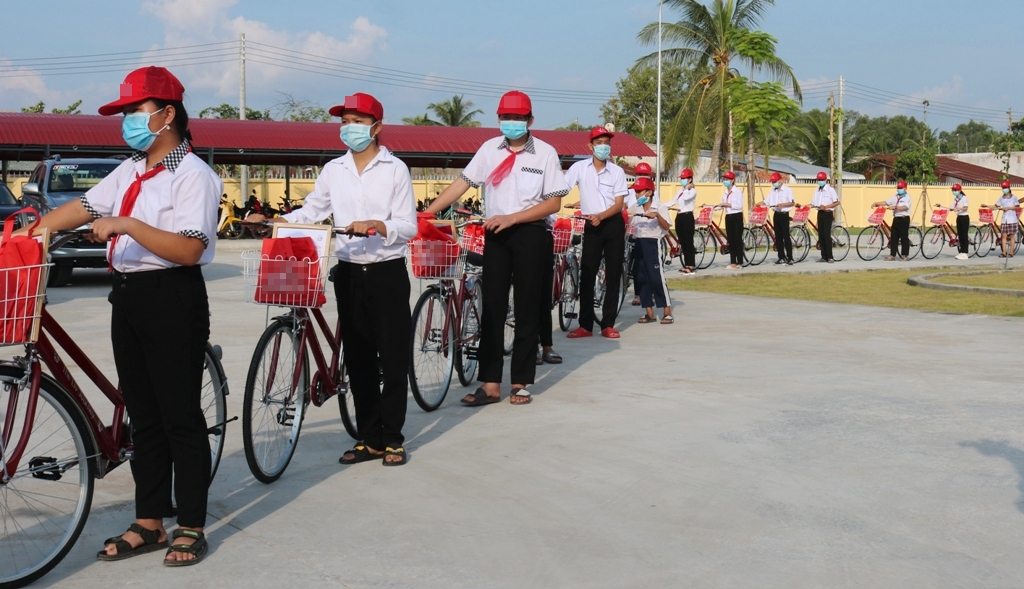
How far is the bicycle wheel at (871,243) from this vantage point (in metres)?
26.0

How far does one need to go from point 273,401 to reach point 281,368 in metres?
0.17

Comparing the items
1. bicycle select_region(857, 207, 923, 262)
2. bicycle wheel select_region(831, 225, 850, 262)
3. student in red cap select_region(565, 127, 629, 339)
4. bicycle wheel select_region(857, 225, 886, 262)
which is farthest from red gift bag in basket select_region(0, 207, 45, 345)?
bicycle wheel select_region(831, 225, 850, 262)

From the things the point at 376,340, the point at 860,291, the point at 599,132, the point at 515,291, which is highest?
the point at 599,132

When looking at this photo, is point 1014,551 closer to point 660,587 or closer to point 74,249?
point 660,587

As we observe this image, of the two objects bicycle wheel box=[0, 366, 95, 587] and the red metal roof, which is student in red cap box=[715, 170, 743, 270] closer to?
the red metal roof

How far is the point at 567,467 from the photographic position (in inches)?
236

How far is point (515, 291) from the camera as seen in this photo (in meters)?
7.91

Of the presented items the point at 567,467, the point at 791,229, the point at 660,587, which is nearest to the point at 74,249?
the point at 567,467

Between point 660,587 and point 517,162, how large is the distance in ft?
13.5

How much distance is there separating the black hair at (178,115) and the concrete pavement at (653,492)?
1739 mm

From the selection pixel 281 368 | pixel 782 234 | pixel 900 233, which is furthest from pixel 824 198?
pixel 281 368

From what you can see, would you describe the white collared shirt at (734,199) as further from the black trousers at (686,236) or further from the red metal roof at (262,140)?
the red metal roof at (262,140)

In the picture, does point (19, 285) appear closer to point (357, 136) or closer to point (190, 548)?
point (190, 548)

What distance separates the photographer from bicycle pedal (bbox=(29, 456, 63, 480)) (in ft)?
13.6
